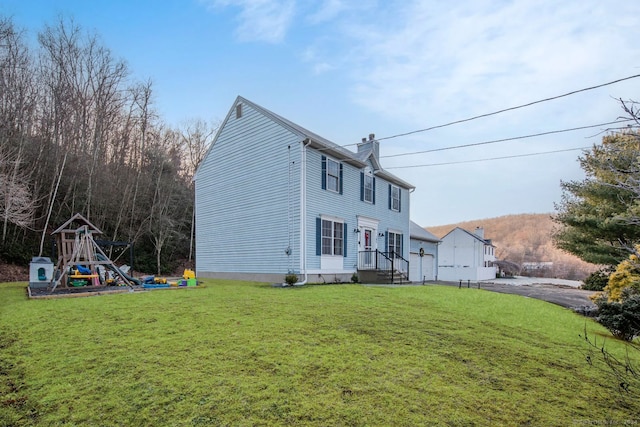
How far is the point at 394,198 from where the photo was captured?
20.2m

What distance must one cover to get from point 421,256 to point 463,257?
12198 millimetres

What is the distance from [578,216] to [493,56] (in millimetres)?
14720

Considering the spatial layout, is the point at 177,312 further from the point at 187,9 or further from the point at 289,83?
the point at 289,83

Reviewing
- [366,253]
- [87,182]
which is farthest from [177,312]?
[87,182]

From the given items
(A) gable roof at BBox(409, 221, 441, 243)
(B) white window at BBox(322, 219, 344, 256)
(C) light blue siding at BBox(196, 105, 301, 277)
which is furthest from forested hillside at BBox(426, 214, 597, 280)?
(C) light blue siding at BBox(196, 105, 301, 277)

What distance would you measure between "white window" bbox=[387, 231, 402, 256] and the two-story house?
0.30 meters

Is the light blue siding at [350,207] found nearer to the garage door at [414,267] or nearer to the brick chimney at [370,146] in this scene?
the brick chimney at [370,146]

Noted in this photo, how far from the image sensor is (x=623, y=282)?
9891 mm

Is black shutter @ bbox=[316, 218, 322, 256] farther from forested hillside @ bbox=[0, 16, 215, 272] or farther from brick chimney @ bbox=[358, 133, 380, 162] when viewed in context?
forested hillside @ bbox=[0, 16, 215, 272]

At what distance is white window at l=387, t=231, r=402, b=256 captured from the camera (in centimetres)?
1945

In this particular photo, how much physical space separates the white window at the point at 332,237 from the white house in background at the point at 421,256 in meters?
8.31

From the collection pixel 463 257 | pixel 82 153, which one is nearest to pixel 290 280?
pixel 82 153

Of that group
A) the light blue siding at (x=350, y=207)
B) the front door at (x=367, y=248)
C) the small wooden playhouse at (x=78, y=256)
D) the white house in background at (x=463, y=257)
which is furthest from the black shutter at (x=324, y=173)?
the white house in background at (x=463, y=257)

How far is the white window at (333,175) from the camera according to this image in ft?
50.1
